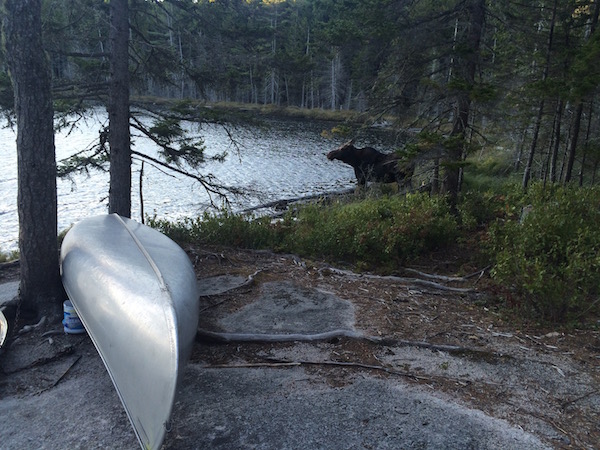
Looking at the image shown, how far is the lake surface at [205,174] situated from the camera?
17.3m

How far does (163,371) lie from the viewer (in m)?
3.68

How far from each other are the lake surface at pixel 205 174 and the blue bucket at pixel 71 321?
17.6 ft

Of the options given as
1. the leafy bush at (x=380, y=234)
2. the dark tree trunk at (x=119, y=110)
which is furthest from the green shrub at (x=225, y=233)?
the dark tree trunk at (x=119, y=110)

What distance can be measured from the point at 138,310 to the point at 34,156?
313 centimetres

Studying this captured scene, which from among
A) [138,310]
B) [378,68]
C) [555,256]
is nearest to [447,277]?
[555,256]

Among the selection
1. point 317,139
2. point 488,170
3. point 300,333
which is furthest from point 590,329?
point 317,139

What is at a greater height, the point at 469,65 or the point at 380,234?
the point at 469,65

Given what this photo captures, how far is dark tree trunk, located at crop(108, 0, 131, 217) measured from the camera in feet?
27.3

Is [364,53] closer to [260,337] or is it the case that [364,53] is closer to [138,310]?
[260,337]

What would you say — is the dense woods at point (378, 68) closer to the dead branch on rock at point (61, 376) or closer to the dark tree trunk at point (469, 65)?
the dark tree trunk at point (469, 65)

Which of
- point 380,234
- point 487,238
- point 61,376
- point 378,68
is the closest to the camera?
point 61,376

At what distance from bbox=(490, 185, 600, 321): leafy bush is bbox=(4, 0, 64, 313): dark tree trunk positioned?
20.2 ft

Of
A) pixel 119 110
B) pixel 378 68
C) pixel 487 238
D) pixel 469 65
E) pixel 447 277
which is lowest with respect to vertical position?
pixel 447 277

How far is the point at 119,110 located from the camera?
8.57 metres
